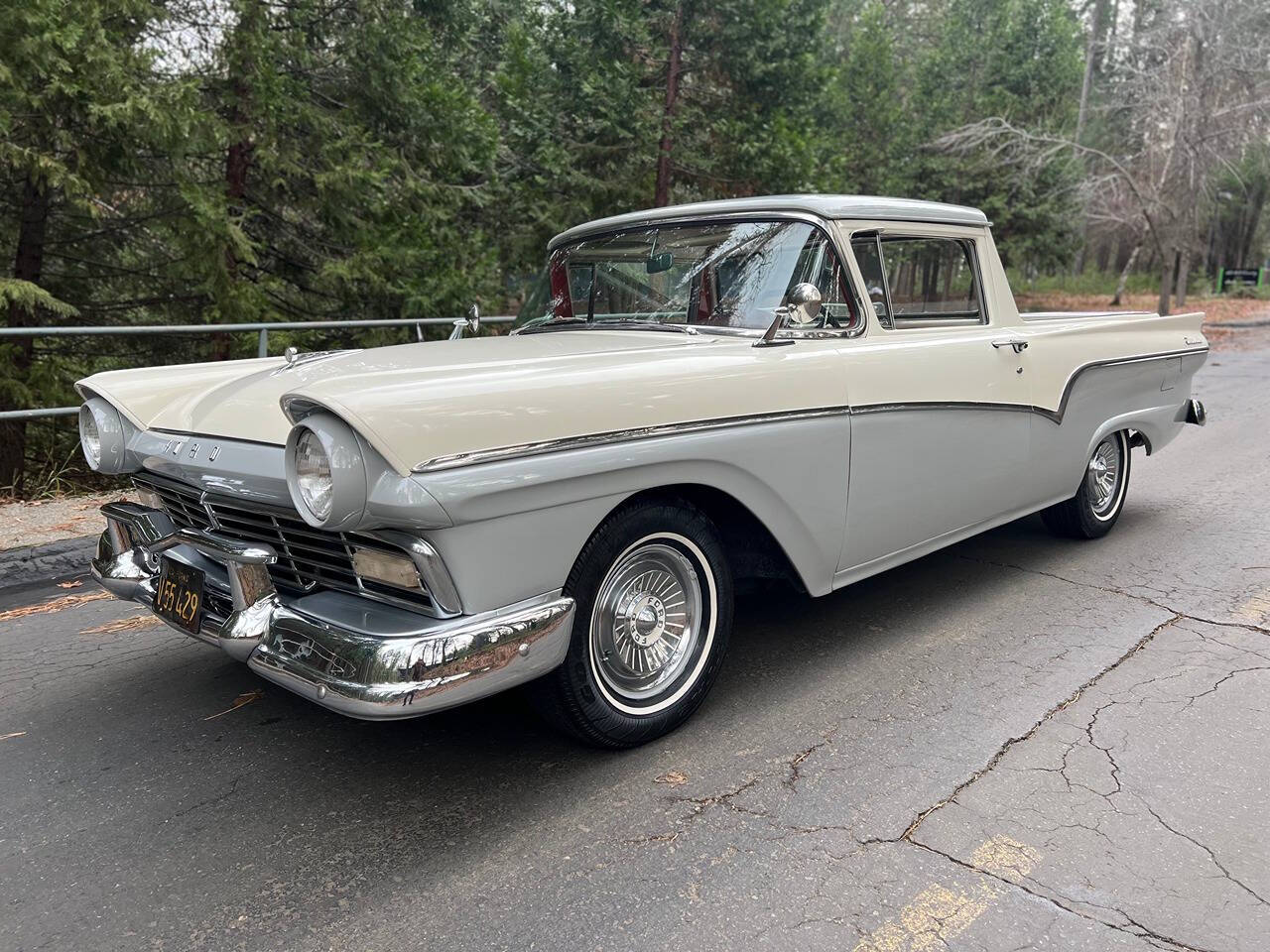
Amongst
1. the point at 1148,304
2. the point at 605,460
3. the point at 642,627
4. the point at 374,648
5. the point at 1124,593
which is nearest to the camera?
the point at 374,648

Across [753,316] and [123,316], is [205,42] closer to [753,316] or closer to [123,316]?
[123,316]

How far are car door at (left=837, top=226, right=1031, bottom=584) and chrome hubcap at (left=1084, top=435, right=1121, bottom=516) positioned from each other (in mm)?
1005

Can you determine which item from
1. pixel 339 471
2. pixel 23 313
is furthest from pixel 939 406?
pixel 23 313

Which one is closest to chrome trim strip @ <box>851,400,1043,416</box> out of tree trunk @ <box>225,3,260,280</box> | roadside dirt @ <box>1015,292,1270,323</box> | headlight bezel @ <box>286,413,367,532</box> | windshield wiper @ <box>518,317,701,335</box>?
windshield wiper @ <box>518,317,701,335</box>

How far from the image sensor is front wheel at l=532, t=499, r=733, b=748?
9.30 ft

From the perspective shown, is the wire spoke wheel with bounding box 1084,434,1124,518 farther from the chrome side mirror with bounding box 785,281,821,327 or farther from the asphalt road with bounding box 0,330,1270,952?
the chrome side mirror with bounding box 785,281,821,327

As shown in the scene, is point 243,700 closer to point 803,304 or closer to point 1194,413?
point 803,304

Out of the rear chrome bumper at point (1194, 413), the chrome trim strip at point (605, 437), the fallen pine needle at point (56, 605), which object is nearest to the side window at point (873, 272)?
the chrome trim strip at point (605, 437)

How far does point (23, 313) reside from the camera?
912 centimetres

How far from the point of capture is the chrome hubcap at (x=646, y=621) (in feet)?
9.72

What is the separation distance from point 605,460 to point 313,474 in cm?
80

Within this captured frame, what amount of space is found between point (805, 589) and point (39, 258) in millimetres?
8933

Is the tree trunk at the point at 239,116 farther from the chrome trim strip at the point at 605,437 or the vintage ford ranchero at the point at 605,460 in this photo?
the chrome trim strip at the point at 605,437

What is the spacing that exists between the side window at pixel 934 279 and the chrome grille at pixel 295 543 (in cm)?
247
